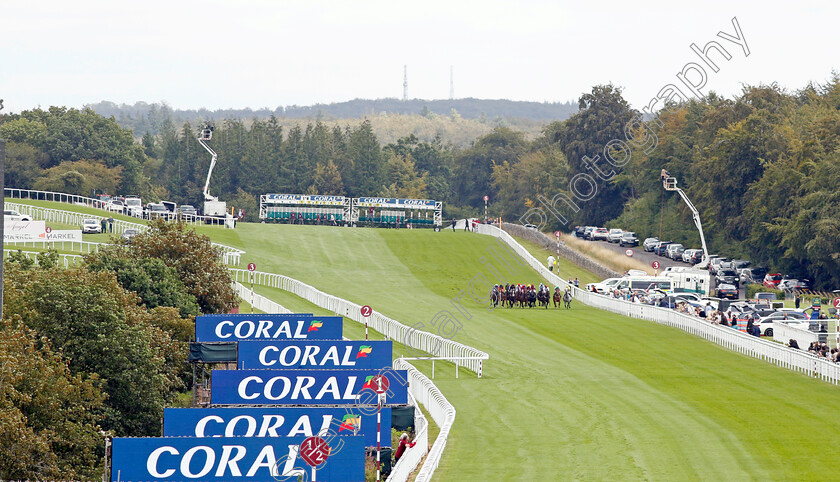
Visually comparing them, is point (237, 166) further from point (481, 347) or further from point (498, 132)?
point (481, 347)

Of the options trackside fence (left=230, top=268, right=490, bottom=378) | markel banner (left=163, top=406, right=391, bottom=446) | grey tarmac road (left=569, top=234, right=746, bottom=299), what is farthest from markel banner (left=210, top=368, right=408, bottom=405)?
grey tarmac road (left=569, top=234, right=746, bottom=299)

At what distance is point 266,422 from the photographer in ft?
77.3

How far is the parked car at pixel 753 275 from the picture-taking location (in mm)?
70625

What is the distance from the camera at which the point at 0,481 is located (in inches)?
898

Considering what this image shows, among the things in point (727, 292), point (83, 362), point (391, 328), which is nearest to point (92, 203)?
point (727, 292)

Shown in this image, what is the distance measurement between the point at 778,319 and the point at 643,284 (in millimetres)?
14829

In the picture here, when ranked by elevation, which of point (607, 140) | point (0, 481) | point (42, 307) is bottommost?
point (0, 481)

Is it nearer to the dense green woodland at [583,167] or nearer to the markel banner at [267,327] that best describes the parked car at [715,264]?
the dense green woodland at [583,167]

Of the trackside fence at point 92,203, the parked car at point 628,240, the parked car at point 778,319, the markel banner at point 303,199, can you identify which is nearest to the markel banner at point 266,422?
the parked car at point 778,319

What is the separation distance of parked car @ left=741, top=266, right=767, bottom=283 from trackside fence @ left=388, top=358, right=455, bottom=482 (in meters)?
43.7

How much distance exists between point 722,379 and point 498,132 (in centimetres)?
12920

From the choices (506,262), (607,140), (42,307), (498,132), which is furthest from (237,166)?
(42,307)

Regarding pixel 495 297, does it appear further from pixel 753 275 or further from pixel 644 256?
pixel 644 256

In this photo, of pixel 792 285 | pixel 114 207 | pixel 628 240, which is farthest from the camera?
pixel 628 240
